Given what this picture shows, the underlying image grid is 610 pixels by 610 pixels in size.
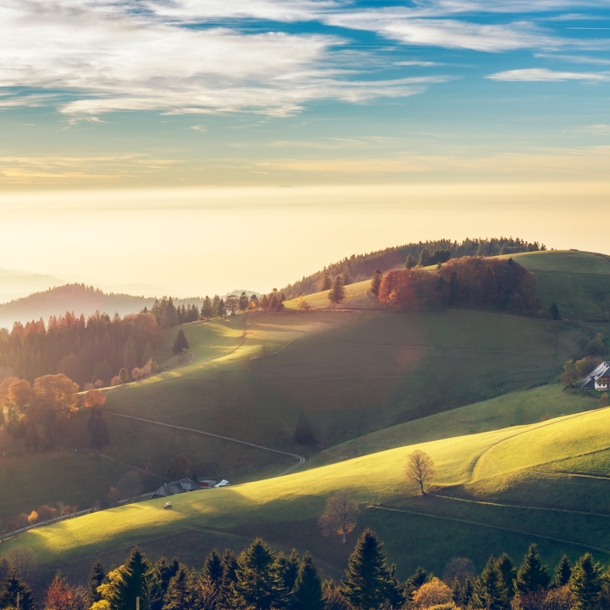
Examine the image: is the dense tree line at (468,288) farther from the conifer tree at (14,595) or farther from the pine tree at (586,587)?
the conifer tree at (14,595)

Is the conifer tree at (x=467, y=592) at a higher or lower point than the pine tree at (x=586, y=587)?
lower

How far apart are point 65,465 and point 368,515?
5720cm

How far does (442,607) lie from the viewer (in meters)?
57.4

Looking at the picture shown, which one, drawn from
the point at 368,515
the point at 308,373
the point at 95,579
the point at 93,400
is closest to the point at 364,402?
the point at 308,373

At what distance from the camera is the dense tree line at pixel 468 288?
177 metres

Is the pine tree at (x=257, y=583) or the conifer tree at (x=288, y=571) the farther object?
the conifer tree at (x=288, y=571)

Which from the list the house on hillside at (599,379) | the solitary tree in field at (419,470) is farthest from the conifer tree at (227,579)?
the house on hillside at (599,379)

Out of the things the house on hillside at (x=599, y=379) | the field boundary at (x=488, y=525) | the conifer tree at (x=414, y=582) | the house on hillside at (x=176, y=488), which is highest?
the house on hillside at (x=599, y=379)

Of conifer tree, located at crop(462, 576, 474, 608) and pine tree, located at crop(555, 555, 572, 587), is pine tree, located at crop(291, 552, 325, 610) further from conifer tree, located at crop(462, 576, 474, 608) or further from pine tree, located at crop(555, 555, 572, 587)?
pine tree, located at crop(555, 555, 572, 587)

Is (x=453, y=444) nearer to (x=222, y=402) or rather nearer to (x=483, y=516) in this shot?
(x=483, y=516)

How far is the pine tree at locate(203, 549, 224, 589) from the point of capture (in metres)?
66.4

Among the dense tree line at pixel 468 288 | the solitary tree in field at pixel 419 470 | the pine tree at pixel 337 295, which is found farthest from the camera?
the pine tree at pixel 337 295

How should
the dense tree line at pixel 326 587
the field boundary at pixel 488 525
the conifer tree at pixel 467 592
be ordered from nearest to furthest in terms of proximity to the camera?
the dense tree line at pixel 326 587 < the conifer tree at pixel 467 592 < the field boundary at pixel 488 525

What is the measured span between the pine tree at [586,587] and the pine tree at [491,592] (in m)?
5.46
